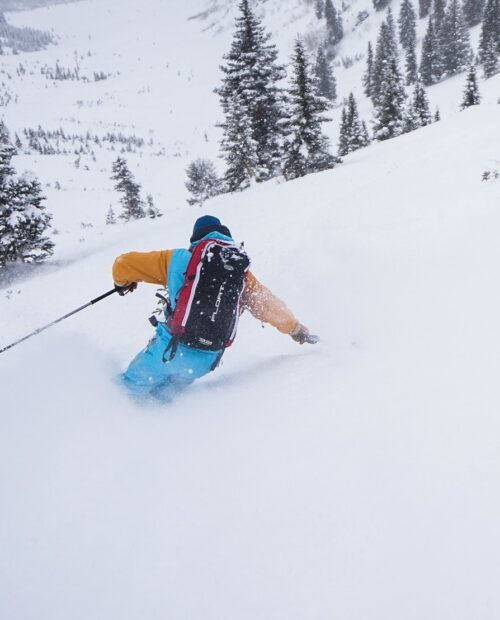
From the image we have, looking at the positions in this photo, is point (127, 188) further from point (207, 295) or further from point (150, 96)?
point (150, 96)

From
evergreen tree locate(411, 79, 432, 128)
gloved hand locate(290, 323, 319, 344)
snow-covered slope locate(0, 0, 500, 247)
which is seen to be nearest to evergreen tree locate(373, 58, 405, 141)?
snow-covered slope locate(0, 0, 500, 247)

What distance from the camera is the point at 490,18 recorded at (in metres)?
54.2

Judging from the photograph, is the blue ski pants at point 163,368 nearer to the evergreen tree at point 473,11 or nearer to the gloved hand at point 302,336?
the gloved hand at point 302,336

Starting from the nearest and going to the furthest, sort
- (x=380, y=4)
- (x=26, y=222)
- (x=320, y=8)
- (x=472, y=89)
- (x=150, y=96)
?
(x=26, y=222)
(x=472, y=89)
(x=380, y=4)
(x=320, y=8)
(x=150, y=96)

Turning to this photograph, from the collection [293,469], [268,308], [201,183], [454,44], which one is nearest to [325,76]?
[454,44]

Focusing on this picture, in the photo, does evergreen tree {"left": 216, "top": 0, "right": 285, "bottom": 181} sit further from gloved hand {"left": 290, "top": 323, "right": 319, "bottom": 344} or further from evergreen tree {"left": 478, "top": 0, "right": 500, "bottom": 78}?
evergreen tree {"left": 478, "top": 0, "right": 500, "bottom": 78}

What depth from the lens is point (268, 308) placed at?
3.96 meters

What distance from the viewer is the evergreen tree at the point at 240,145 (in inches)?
872

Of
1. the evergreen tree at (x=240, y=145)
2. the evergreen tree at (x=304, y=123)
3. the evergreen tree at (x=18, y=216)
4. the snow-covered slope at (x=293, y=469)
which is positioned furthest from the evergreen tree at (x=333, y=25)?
the snow-covered slope at (x=293, y=469)

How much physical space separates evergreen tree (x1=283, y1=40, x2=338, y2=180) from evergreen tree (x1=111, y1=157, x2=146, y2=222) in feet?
59.4

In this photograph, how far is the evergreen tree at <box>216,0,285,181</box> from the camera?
21359 millimetres

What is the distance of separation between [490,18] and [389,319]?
70884 millimetres

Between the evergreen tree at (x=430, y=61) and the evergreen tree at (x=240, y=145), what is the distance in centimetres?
5362

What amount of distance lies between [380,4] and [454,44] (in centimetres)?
4736
